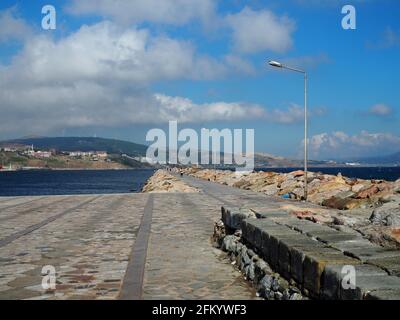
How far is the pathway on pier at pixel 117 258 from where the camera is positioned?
6.97 meters

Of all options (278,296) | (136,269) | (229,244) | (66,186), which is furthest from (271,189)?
(66,186)

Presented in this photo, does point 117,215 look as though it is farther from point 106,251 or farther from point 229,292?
point 229,292

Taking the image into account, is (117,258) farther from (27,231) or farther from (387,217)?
(387,217)

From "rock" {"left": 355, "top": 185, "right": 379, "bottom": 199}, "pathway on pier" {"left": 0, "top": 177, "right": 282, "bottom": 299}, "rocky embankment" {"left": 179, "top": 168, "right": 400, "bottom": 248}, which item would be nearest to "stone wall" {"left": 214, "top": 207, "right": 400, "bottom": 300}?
"pathway on pier" {"left": 0, "top": 177, "right": 282, "bottom": 299}

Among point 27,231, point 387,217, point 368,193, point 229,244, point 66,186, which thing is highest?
point 387,217

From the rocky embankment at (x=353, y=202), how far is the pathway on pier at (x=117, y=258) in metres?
2.30

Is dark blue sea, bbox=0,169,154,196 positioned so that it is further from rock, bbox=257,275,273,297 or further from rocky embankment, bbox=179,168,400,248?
rock, bbox=257,275,273,297

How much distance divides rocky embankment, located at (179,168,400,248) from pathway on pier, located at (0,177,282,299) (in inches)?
90.7

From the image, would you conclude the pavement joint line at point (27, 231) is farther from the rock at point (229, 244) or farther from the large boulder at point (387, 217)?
the large boulder at point (387, 217)

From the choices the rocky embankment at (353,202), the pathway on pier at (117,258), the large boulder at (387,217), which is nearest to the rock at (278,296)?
the pathway on pier at (117,258)

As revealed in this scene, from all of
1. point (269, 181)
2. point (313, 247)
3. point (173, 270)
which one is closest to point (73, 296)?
point (173, 270)

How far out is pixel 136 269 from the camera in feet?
27.4

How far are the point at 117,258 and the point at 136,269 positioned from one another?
42.1 inches
